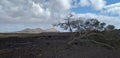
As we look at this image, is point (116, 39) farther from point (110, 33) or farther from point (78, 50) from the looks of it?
point (78, 50)

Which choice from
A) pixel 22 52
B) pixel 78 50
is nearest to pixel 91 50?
pixel 78 50

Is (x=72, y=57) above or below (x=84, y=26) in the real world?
below

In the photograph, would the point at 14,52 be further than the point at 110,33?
No

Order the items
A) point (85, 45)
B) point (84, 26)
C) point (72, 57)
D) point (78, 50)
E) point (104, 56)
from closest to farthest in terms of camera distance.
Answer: point (72, 57), point (104, 56), point (78, 50), point (85, 45), point (84, 26)

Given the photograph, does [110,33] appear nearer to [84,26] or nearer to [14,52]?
[84,26]

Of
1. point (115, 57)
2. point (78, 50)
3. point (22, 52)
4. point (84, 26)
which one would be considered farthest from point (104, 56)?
point (84, 26)

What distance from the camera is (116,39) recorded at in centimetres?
2594

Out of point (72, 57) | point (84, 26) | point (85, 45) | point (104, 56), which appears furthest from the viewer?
point (84, 26)

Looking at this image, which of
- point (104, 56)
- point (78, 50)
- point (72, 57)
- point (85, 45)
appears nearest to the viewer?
point (72, 57)

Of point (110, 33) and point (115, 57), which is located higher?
point (110, 33)

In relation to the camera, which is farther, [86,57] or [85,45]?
[85,45]

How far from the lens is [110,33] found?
26.4 m

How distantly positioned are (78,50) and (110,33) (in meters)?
4.86

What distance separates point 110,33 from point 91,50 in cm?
391
